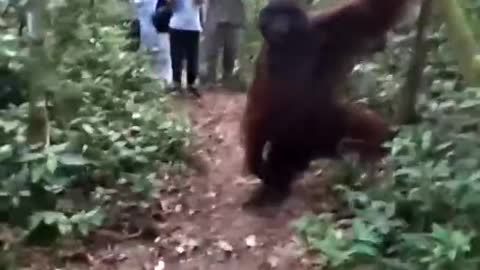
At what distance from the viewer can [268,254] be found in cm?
448

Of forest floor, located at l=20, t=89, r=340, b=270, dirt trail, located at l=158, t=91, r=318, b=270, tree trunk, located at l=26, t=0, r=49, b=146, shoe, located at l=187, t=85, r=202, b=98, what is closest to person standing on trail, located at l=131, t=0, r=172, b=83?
shoe, located at l=187, t=85, r=202, b=98

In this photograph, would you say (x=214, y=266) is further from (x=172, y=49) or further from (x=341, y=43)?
(x=172, y=49)

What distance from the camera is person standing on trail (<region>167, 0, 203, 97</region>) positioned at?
886 cm

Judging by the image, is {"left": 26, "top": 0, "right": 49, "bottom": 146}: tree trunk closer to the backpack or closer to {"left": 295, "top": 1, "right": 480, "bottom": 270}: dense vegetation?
{"left": 295, "top": 1, "right": 480, "bottom": 270}: dense vegetation

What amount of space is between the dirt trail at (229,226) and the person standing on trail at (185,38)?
2.39m

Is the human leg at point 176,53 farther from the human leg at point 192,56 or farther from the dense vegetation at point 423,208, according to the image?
the dense vegetation at point 423,208

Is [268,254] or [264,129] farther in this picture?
[264,129]

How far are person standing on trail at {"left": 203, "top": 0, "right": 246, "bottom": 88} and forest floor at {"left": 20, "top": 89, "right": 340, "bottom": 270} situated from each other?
10.5 ft

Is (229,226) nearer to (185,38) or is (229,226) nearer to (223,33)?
(185,38)

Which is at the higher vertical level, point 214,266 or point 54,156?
point 54,156

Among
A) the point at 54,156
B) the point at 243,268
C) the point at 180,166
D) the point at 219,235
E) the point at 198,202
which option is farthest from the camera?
the point at 180,166

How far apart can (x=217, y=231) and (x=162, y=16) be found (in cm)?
455

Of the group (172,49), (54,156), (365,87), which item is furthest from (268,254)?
(172,49)

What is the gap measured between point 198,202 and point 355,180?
37.0 inches
